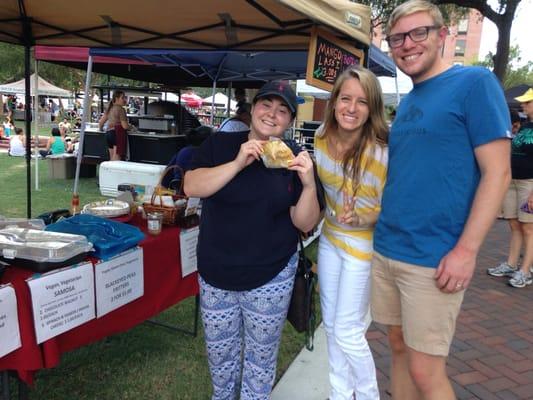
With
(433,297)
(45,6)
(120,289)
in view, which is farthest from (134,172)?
(433,297)

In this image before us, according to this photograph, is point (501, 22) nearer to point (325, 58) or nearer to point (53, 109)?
point (325, 58)

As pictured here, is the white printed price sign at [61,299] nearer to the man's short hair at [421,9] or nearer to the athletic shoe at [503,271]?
the man's short hair at [421,9]

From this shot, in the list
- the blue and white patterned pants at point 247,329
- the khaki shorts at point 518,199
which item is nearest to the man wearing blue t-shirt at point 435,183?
the blue and white patterned pants at point 247,329

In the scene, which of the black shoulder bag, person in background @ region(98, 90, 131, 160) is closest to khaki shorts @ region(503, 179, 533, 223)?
the black shoulder bag

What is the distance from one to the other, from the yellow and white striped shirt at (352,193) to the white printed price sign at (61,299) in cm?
119

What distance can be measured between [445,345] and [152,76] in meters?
11.0

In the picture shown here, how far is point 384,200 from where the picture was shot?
6.17 ft

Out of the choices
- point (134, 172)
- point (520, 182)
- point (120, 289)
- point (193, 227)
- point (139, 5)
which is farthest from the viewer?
point (134, 172)

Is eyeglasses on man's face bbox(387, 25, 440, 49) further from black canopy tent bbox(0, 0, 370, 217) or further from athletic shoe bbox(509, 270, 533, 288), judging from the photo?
athletic shoe bbox(509, 270, 533, 288)

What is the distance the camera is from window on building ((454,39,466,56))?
78562mm

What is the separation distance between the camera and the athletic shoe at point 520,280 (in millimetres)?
4871

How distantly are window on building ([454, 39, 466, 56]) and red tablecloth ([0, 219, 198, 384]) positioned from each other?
87.3 meters

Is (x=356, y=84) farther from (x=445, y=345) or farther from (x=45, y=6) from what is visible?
(x=45, y=6)

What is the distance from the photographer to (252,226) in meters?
1.92
